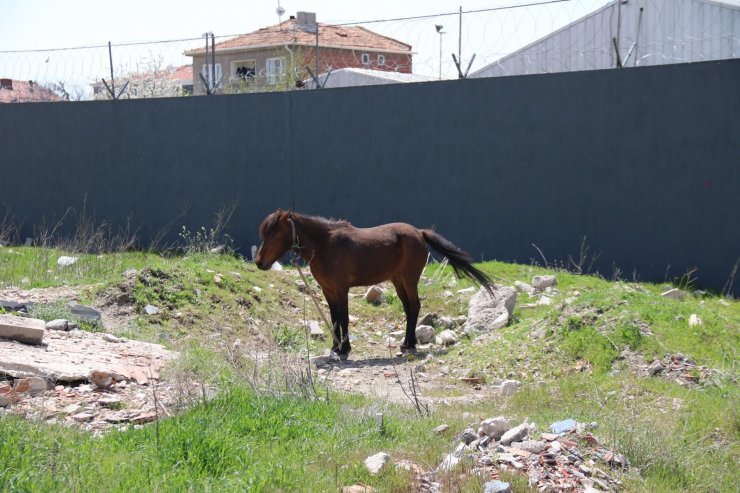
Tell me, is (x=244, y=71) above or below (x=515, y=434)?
→ above

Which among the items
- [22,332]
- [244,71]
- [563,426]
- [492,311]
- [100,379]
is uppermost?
[244,71]

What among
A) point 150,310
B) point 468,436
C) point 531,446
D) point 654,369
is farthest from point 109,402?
point 654,369

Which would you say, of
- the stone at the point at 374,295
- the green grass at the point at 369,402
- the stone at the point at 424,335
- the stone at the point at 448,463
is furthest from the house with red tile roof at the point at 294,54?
the stone at the point at 448,463

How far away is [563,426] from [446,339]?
449 cm

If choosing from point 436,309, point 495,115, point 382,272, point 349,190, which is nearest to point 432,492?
point 382,272

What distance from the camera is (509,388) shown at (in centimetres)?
823

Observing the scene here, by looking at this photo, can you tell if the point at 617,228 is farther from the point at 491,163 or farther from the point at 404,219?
the point at 404,219

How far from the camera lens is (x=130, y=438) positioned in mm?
5441

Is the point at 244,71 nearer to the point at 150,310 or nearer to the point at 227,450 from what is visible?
the point at 150,310

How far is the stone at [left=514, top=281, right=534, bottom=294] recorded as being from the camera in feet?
39.2

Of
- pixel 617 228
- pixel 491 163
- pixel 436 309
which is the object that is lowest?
pixel 436 309

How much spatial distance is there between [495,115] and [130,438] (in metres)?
10.1

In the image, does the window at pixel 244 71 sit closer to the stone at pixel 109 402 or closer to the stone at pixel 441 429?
the stone at pixel 109 402

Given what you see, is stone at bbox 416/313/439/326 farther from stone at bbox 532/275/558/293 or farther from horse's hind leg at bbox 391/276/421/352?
stone at bbox 532/275/558/293
